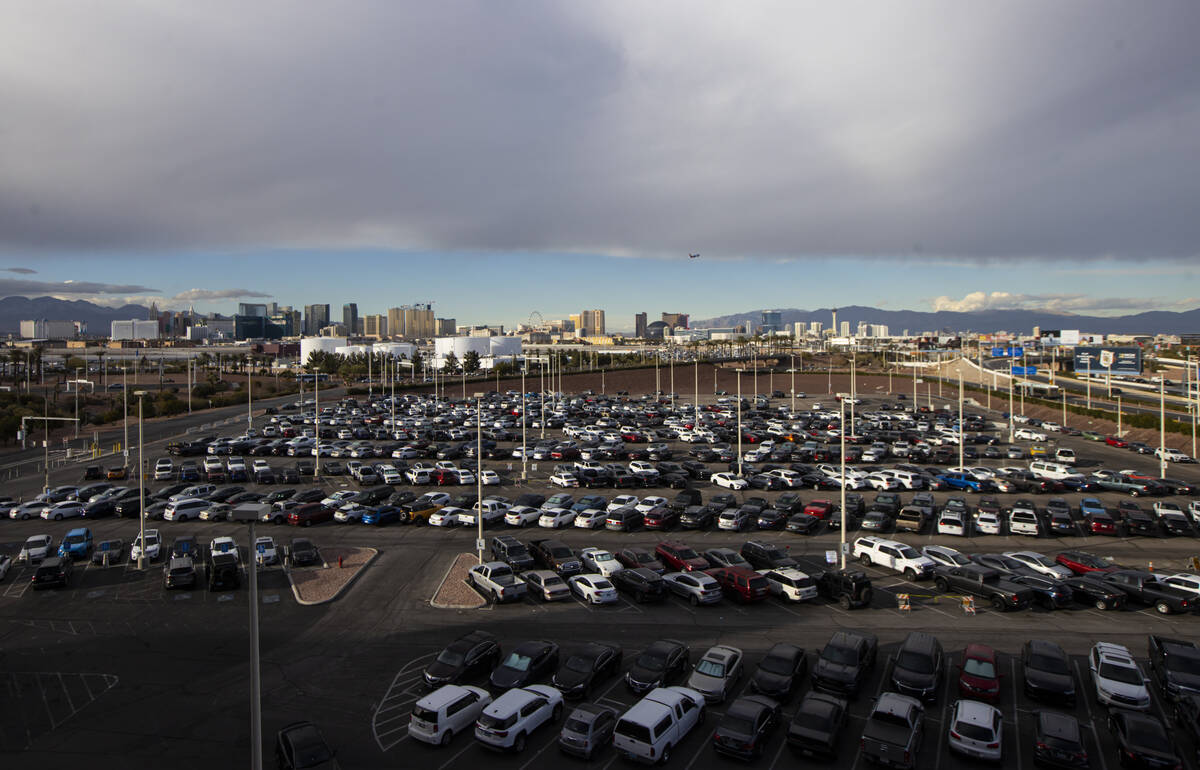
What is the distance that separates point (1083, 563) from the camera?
26.1 m

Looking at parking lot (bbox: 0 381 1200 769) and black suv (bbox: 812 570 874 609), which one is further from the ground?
black suv (bbox: 812 570 874 609)

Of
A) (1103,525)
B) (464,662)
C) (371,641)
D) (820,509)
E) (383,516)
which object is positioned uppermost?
(464,662)

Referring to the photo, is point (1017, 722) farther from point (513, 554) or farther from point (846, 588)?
point (513, 554)

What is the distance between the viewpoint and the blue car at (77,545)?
95.1 ft

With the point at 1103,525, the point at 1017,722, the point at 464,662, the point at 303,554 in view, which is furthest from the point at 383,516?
the point at 1103,525

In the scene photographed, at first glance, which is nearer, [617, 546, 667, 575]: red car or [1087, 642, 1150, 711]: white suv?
[1087, 642, 1150, 711]: white suv

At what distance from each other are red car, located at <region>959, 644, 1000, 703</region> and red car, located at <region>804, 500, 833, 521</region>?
17255 mm

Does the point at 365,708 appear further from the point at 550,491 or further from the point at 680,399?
the point at 680,399

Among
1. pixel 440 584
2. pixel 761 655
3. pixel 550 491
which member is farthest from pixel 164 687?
pixel 550 491

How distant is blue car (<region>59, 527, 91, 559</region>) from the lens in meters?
29.0

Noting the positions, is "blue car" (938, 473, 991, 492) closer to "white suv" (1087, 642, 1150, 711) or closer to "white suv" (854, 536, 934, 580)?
"white suv" (854, 536, 934, 580)

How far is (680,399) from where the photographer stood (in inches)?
4053

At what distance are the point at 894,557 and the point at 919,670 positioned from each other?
10.6 m

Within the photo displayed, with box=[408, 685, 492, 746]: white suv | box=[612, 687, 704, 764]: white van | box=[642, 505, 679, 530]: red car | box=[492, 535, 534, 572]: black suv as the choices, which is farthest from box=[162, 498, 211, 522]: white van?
box=[612, 687, 704, 764]: white van
